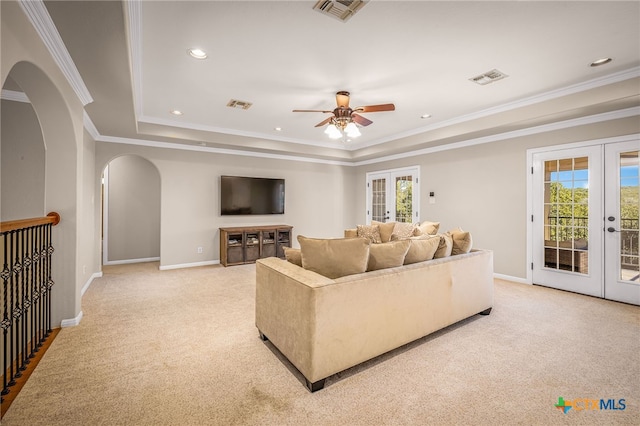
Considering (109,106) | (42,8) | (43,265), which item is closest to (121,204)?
(109,106)

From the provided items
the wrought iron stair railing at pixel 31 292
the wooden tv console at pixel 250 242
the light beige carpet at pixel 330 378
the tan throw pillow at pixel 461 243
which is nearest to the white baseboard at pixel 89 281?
the light beige carpet at pixel 330 378

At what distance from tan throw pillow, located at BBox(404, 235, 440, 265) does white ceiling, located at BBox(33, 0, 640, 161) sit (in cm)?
176

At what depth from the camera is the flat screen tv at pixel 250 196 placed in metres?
6.02

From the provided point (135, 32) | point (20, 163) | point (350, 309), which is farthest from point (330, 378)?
point (20, 163)

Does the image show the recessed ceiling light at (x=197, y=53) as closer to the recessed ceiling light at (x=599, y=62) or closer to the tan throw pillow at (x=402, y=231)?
the tan throw pillow at (x=402, y=231)

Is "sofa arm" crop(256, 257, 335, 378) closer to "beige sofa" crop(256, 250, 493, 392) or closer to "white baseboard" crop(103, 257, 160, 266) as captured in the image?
"beige sofa" crop(256, 250, 493, 392)

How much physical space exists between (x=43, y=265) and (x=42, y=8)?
2.12 m

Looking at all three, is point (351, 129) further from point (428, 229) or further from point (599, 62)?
point (599, 62)

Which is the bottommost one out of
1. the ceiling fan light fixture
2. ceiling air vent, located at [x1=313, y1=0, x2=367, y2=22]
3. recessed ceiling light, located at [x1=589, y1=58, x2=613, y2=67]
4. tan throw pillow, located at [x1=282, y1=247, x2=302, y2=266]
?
tan throw pillow, located at [x1=282, y1=247, x2=302, y2=266]

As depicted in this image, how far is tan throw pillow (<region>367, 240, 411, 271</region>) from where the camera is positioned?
2.39 meters

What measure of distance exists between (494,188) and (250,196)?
463 cm

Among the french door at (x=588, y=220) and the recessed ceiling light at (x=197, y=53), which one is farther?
the french door at (x=588, y=220)

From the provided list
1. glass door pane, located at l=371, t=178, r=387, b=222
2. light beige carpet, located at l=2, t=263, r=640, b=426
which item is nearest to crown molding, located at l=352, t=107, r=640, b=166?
glass door pane, located at l=371, t=178, r=387, b=222

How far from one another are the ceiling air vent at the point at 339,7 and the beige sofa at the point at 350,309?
1.94 metres
